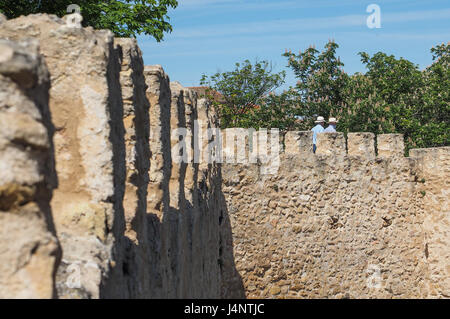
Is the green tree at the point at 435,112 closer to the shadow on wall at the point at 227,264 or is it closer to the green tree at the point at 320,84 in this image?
the green tree at the point at 320,84

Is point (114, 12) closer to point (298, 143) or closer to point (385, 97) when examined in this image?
point (298, 143)

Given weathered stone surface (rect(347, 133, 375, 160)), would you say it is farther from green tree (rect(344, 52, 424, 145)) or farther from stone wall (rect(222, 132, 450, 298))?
green tree (rect(344, 52, 424, 145))

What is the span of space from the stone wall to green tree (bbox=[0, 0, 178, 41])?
4.32 meters

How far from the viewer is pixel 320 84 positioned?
1784 cm

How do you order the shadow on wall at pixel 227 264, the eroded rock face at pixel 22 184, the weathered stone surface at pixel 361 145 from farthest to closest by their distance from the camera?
the weathered stone surface at pixel 361 145 < the shadow on wall at pixel 227 264 < the eroded rock face at pixel 22 184

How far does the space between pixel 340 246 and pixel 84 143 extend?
26.3ft

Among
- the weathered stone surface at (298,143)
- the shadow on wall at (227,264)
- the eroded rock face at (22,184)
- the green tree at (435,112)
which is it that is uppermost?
the green tree at (435,112)

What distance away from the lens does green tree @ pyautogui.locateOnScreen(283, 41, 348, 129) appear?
17547 mm

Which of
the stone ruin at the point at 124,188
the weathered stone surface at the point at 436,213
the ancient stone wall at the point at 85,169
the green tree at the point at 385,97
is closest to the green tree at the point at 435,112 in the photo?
the green tree at the point at 385,97

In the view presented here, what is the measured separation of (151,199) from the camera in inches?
146

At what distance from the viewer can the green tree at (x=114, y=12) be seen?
36.2ft

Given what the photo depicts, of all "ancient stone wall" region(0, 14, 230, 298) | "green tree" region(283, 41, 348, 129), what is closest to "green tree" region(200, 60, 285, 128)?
"green tree" region(283, 41, 348, 129)

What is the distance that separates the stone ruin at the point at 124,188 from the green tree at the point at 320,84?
774cm
